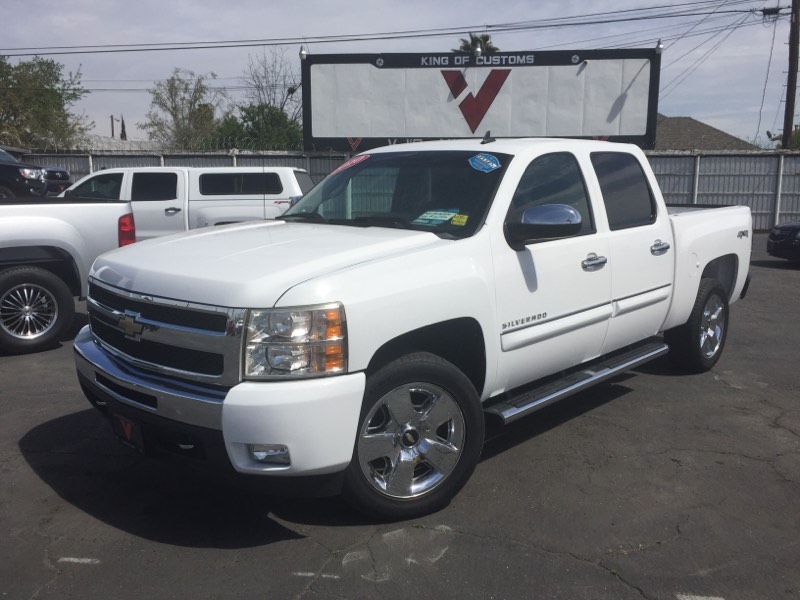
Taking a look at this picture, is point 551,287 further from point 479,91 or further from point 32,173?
point 32,173

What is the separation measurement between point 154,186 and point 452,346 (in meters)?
9.96

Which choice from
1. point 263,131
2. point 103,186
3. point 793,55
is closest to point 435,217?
point 103,186

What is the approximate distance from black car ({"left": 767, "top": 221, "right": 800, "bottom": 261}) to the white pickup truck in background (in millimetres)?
9125

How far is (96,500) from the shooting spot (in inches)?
169

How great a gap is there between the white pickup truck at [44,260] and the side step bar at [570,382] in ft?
15.6

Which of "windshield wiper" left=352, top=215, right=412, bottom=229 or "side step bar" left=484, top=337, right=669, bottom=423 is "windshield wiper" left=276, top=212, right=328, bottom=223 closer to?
"windshield wiper" left=352, top=215, right=412, bottom=229

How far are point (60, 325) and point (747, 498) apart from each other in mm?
6314

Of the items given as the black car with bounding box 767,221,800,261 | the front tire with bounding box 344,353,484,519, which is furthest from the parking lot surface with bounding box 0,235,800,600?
the black car with bounding box 767,221,800,261

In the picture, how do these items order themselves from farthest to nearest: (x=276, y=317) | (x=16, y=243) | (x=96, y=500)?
(x=16, y=243)
(x=96, y=500)
(x=276, y=317)

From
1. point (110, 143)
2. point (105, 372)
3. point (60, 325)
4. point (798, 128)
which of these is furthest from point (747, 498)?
point (798, 128)

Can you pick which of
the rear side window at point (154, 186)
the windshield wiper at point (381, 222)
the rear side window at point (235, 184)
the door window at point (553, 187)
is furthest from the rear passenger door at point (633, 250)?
the rear side window at point (154, 186)

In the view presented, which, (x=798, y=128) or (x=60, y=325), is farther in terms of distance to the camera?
(x=798, y=128)

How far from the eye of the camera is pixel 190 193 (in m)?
12.9

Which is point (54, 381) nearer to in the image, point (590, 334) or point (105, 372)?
point (105, 372)
